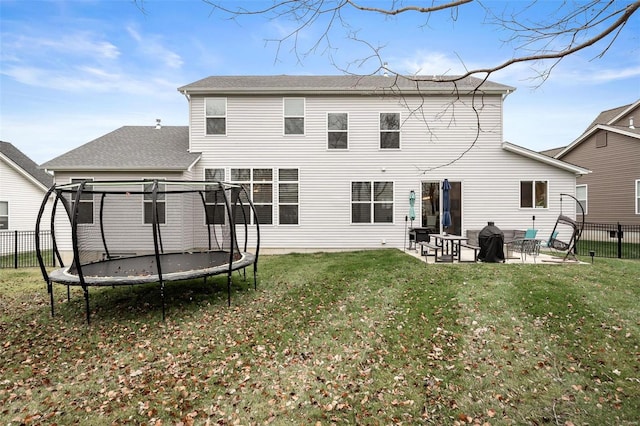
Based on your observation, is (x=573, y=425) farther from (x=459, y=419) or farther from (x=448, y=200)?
(x=448, y=200)

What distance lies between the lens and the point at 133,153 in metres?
12.5

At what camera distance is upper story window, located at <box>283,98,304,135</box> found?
498 inches

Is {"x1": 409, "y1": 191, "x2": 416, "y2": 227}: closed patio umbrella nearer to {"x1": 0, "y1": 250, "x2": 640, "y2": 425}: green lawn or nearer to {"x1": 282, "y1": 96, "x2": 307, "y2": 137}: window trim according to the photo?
{"x1": 0, "y1": 250, "x2": 640, "y2": 425}: green lawn

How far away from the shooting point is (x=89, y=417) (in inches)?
133

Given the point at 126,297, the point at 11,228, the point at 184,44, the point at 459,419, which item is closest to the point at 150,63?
the point at 184,44

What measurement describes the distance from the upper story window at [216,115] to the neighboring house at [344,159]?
38 mm

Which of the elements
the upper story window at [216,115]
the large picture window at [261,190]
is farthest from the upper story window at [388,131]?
the upper story window at [216,115]

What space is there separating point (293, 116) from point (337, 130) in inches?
69.7

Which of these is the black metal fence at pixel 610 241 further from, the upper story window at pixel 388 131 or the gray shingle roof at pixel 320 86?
the upper story window at pixel 388 131

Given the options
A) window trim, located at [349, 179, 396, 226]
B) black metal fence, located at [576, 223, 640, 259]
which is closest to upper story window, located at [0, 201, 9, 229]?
window trim, located at [349, 179, 396, 226]

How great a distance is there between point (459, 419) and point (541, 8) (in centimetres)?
397

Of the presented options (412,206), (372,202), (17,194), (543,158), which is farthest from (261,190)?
(17,194)

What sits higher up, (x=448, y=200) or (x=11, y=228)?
(x=448, y=200)

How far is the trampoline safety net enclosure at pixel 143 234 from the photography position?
6.16m
